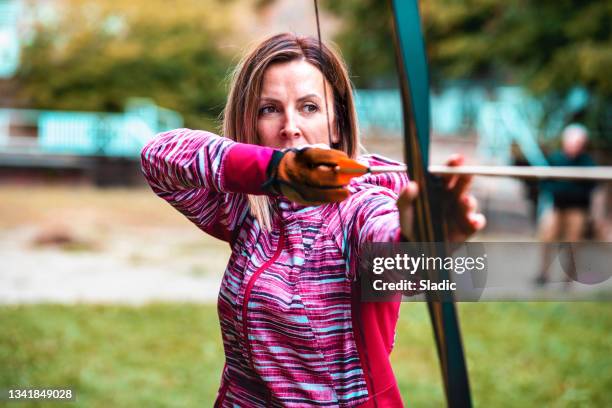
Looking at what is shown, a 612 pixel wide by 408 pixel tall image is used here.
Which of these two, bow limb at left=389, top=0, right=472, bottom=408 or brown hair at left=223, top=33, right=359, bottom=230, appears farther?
brown hair at left=223, top=33, right=359, bottom=230

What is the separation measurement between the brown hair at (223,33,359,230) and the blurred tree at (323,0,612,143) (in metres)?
8.51

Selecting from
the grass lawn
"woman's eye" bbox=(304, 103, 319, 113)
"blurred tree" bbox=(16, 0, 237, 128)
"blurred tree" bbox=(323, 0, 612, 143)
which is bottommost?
"woman's eye" bbox=(304, 103, 319, 113)

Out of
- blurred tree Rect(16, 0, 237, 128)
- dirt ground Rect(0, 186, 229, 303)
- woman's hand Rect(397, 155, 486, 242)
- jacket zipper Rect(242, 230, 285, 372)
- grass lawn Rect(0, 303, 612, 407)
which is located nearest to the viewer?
woman's hand Rect(397, 155, 486, 242)

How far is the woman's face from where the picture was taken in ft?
4.58

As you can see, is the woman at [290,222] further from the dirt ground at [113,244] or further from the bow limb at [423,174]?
the dirt ground at [113,244]

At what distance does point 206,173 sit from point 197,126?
58.4 ft

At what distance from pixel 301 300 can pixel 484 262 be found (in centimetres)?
31

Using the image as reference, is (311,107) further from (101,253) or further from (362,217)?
(101,253)

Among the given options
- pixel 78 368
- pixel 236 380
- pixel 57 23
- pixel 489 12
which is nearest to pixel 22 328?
pixel 78 368

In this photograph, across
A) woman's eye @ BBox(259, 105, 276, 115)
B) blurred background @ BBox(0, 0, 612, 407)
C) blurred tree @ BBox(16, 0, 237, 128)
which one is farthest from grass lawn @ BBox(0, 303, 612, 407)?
blurred tree @ BBox(16, 0, 237, 128)

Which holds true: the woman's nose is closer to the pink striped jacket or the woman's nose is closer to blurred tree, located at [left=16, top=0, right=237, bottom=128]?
the pink striped jacket

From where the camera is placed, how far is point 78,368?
4512mm

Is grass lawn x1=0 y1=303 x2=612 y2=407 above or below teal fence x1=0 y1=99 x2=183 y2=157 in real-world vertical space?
below

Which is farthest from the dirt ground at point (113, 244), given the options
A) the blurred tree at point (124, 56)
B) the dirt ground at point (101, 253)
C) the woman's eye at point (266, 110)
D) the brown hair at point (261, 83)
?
the blurred tree at point (124, 56)
